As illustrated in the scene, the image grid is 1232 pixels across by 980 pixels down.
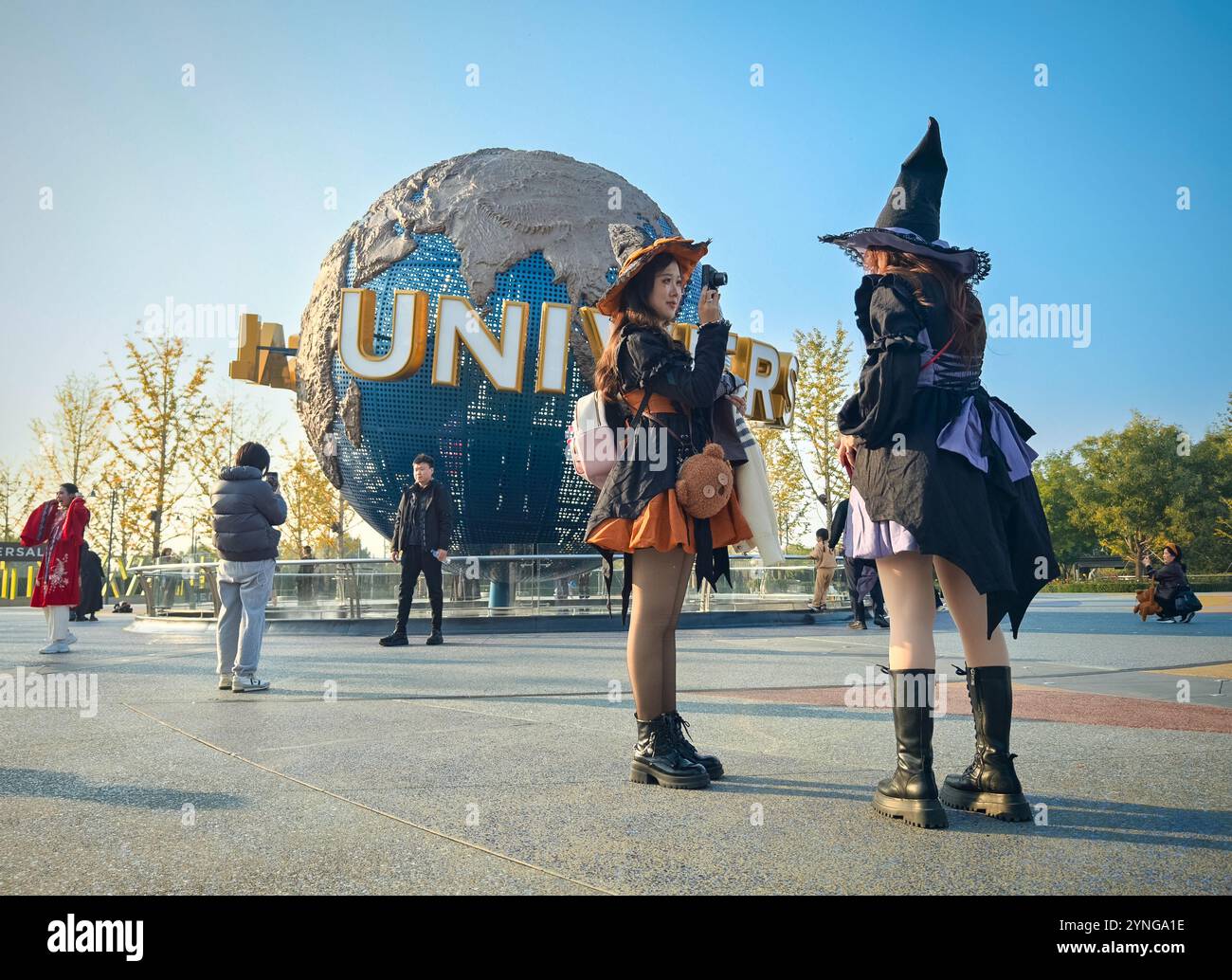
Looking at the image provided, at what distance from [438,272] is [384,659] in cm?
750

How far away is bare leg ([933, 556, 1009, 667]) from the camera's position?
2682 mm

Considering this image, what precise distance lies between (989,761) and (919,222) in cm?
163

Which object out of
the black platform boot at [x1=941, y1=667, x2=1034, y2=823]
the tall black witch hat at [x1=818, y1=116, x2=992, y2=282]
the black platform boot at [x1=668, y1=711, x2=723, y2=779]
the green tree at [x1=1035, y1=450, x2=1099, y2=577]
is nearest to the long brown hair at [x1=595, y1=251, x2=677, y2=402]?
the tall black witch hat at [x1=818, y1=116, x2=992, y2=282]

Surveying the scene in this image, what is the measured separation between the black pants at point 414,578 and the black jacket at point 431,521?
0.36 ft

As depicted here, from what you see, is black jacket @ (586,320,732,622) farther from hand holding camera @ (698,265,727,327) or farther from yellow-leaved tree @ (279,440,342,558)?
yellow-leaved tree @ (279,440,342,558)

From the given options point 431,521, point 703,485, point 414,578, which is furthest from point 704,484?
point 414,578

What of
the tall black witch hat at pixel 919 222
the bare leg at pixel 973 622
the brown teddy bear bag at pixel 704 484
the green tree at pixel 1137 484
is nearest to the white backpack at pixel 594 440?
the brown teddy bear bag at pixel 704 484

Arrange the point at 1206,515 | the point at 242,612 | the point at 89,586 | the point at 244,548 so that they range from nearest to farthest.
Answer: the point at 244,548 → the point at 242,612 → the point at 89,586 → the point at 1206,515

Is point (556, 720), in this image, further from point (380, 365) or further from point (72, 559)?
point (380, 365)

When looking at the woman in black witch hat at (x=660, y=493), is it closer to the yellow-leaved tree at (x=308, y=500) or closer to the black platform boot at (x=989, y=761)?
the black platform boot at (x=989, y=761)

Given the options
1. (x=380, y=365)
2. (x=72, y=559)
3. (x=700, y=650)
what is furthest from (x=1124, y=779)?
(x=380, y=365)

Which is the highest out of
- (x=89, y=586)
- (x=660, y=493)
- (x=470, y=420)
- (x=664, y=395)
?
(x=470, y=420)

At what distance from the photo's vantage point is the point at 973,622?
2.70 m

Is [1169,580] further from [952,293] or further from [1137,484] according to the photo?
[1137,484]
